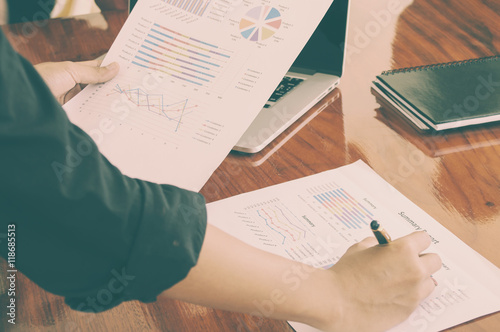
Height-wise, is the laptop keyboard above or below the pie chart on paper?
below

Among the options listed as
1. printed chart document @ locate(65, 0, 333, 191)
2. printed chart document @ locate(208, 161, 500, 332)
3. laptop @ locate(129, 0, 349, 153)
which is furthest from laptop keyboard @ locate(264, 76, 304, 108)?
printed chart document @ locate(208, 161, 500, 332)

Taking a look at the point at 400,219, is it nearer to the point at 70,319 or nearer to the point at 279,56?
the point at 279,56

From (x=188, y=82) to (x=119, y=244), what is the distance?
0.48m

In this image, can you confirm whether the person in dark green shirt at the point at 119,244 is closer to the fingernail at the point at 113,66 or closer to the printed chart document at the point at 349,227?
the printed chart document at the point at 349,227

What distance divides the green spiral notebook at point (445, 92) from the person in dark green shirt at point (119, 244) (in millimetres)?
404

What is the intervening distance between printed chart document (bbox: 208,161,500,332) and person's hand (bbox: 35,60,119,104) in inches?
13.7

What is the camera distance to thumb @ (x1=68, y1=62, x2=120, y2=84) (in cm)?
88

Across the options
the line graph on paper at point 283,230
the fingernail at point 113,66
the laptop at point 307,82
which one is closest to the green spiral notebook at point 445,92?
the laptop at point 307,82

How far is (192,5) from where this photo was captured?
3.07 feet

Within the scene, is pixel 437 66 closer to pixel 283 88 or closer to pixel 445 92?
pixel 445 92

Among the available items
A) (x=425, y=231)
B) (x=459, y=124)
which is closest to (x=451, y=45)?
(x=459, y=124)

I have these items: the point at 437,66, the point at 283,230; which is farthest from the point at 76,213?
the point at 437,66

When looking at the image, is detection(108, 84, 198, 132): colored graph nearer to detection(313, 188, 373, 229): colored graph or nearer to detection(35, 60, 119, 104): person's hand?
detection(35, 60, 119, 104): person's hand

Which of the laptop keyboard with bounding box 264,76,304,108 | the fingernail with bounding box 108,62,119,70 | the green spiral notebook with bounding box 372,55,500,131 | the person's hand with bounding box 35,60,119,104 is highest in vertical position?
the green spiral notebook with bounding box 372,55,500,131
